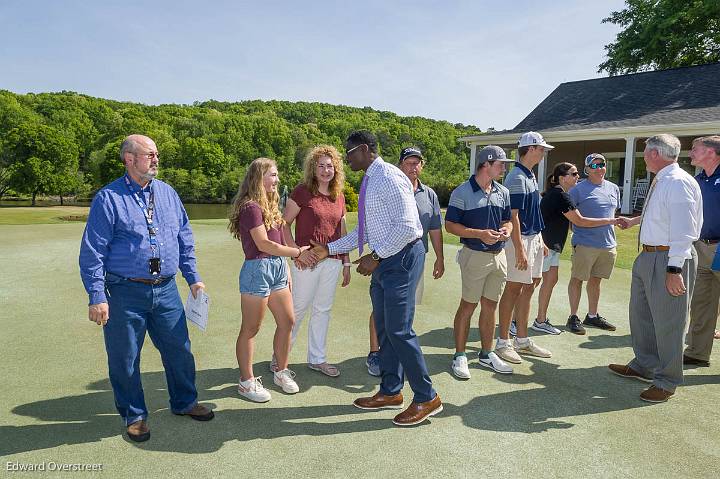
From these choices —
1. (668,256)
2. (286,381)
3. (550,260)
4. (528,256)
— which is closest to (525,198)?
(528,256)

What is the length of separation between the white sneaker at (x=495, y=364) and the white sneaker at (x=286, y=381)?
182 cm

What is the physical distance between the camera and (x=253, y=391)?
3803mm

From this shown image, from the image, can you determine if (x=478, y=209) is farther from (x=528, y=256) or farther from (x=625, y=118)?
(x=625, y=118)

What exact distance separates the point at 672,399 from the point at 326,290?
3031 mm

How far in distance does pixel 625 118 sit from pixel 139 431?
22021mm

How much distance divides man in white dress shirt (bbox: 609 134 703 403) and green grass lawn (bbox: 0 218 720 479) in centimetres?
34

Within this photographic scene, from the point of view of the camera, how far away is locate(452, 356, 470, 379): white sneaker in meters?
4.33

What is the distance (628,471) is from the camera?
289 centimetres

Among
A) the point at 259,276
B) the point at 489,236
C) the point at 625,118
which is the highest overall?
the point at 625,118

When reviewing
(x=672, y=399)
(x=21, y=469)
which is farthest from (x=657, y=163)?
(x=21, y=469)

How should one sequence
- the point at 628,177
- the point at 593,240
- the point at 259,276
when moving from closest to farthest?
the point at 259,276, the point at 593,240, the point at 628,177

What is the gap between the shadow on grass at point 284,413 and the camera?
10.5ft

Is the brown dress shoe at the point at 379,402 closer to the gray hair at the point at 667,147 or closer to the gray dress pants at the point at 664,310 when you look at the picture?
the gray dress pants at the point at 664,310

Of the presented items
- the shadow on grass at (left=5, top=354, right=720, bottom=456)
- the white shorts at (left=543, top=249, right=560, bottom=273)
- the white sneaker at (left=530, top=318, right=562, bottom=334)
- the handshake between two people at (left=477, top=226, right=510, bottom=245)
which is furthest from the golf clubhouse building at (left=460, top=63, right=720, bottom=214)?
the shadow on grass at (left=5, top=354, right=720, bottom=456)
